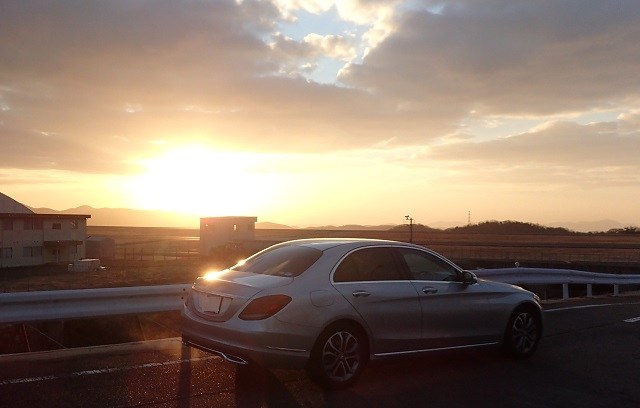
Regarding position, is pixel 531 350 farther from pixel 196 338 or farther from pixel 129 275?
pixel 129 275

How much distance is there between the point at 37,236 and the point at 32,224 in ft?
3.96

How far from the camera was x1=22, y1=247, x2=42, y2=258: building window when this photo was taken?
195 ft

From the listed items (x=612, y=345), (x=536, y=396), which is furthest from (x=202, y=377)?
(x=612, y=345)

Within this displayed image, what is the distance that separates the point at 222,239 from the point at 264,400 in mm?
61827

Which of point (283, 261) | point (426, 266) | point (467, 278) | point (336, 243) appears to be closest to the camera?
point (283, 261)

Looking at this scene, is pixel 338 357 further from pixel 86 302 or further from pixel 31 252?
pixel 31 252

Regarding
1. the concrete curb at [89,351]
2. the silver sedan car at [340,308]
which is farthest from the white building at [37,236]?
the silver sedan car at [340,308]

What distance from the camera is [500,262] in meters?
54.4

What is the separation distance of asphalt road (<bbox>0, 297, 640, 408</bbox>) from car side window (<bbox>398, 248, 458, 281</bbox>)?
1115 millimetres

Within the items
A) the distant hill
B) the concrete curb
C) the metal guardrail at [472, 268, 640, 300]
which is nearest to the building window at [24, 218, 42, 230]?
the metal guardrail at [472, 268, 640, 300]

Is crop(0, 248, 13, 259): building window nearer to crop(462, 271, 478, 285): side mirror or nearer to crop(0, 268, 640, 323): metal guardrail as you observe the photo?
crop(0, 268, 640, 323): metal guardrail

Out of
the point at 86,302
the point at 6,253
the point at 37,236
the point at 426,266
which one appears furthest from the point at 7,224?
the point at 426,266

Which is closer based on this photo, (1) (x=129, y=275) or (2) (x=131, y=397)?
(2) (x=131, y=397)

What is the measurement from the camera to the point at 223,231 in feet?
224
